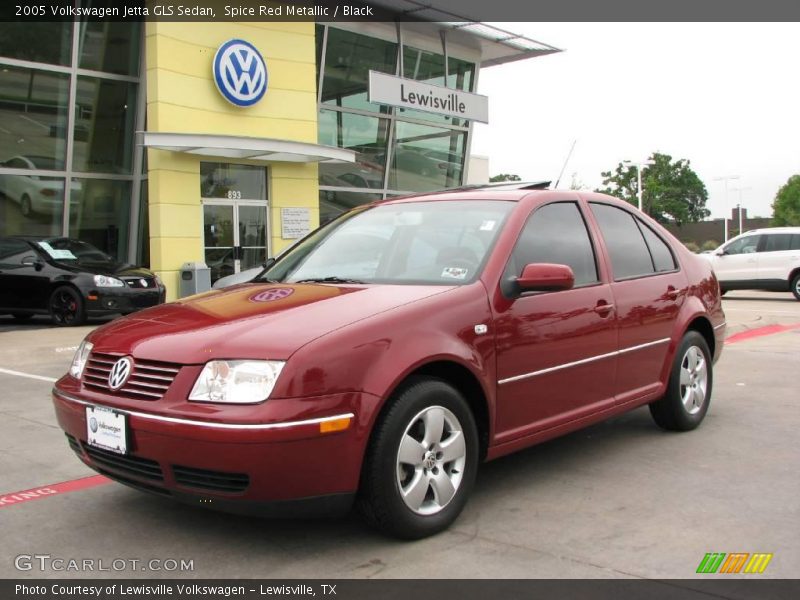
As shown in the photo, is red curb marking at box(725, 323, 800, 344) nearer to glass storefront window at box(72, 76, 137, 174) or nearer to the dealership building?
the dealership building

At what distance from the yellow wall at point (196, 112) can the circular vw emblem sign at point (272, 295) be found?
12.6 meters

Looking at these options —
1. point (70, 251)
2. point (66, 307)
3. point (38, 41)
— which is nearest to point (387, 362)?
point (66, 307)

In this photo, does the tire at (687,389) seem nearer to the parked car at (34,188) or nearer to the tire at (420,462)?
the tire at (420,462)

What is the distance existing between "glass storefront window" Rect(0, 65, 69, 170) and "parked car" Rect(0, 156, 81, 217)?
0.02 m

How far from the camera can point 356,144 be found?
831 inches

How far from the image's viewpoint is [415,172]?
22906 mm

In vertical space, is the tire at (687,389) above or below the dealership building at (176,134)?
below

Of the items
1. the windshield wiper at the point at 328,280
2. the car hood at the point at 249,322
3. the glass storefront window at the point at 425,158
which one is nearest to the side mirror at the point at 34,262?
the car hood at the point at 249,322

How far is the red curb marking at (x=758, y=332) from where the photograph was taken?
36.1ft
